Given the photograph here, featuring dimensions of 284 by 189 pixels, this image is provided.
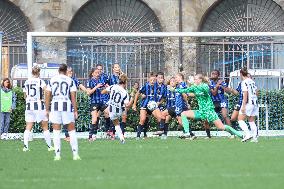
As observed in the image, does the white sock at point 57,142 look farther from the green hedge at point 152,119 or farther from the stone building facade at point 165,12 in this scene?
the stone building facade at point 165,12

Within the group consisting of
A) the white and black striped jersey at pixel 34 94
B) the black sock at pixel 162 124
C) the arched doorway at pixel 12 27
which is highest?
the arched doorway at pixel 12 27

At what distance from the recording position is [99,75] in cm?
2897

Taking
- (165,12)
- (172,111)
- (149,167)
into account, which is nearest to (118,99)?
(172,111)

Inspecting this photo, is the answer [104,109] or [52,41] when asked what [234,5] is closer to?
[52,41]

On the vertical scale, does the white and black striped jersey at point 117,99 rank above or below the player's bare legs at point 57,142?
above

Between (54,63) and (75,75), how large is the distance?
1.81 m

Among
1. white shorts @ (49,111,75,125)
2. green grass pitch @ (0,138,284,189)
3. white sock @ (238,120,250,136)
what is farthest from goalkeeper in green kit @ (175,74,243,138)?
white shorts @ (49,111,75,125)

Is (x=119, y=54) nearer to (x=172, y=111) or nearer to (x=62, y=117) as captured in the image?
(x=172, y=111)

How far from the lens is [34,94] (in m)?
23.4

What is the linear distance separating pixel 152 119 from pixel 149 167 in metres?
16.5

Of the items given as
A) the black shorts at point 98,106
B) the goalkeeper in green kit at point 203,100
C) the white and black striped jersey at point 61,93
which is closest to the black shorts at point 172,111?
the black shorts at point 98,106

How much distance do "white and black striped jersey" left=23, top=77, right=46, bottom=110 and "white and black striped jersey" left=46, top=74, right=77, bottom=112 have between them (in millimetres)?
4135

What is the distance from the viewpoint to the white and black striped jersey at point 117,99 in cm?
2662

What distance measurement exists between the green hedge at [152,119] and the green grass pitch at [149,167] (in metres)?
8.65
